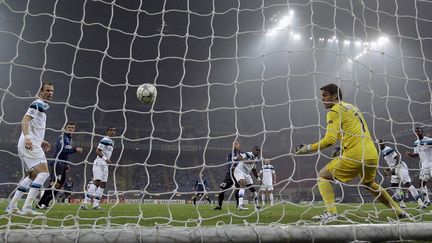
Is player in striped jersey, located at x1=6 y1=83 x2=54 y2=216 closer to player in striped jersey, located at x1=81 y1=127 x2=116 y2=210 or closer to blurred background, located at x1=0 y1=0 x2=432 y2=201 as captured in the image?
player in striped jersey, located at x1=81 y1=127 x2=116 y2=210

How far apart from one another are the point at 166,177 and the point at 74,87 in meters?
9.02

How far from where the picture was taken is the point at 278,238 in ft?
6.59

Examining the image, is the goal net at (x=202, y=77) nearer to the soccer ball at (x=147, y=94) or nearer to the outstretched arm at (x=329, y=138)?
the soccer ball at (x=147, y=94)

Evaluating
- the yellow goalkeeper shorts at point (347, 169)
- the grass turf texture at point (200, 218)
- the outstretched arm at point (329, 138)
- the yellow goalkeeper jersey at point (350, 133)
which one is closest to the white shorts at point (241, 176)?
the grass turf texture at point (200, 218)

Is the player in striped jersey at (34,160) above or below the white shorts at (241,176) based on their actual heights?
above

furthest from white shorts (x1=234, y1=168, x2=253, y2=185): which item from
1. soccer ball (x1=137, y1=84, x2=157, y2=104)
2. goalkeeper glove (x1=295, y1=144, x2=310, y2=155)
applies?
goalkeeper glove (x1=295, y1=144, x2=310, y2=155)

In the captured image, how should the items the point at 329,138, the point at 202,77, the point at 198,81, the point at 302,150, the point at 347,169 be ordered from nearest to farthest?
the point at 302,150 → the point at 329,138 → the point at 347,169 → the point at 202,77 → the point at 198,81

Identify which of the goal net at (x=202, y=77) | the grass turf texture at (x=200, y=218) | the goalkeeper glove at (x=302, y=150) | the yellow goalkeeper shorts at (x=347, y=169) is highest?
the goal net at (x=202, y=77)

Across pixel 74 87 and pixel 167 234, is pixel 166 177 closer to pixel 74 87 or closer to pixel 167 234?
pixel 74 87

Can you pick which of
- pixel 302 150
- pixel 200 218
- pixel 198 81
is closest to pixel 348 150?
pixel 302 150

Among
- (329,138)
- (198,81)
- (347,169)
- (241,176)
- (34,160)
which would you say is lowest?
(241,176)

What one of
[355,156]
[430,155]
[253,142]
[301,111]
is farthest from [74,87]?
[355,156]

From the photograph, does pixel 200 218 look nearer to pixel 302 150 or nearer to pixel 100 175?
pixel 302 150

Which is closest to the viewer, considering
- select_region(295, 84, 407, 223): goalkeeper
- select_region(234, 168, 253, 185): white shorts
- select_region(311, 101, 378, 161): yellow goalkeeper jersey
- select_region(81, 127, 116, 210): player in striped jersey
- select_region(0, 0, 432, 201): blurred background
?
select_region(311, 101, 378, 161): yellow goalkeeper jersey
